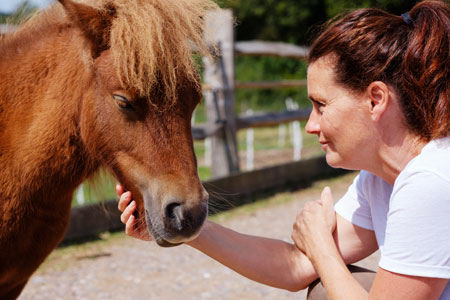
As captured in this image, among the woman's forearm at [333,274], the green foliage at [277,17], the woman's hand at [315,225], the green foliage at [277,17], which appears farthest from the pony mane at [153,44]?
the green foliage at [277,17]

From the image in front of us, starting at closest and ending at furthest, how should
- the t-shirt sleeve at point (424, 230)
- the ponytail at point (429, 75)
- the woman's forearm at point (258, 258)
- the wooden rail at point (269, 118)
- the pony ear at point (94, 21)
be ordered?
1. the t-shirt sleeve at point (424, 230)
2. the ponytail at point (429, 75)
3. the pony ear at point (94, 21)
4. the woman's forearm at point (258, 258)
5. the wooden rail at point (269, 118)

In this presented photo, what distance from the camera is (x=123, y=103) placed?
2.03 meters

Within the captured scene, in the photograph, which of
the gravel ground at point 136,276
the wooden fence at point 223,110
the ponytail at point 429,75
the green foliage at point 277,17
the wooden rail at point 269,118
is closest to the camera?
the ponytail at point 429,75

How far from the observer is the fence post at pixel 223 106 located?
21.3 feet

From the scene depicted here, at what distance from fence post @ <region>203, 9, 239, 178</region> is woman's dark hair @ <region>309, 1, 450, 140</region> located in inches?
186

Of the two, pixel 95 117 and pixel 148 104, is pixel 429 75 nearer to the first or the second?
pixel 148 104

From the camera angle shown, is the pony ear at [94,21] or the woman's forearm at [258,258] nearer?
the pony ear at [94,21]

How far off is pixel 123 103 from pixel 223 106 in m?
4.55

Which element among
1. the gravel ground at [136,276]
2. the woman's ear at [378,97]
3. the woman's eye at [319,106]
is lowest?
the gravel ground at [136,276]

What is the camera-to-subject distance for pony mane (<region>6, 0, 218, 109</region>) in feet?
6.43

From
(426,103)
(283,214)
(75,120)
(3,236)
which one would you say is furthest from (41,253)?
(283,214)

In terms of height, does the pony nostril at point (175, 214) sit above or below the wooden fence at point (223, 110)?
above

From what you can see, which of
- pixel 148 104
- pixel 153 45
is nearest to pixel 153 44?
pixel 153 45

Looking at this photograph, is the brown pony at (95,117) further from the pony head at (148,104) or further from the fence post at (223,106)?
the fence post at (223,106)
